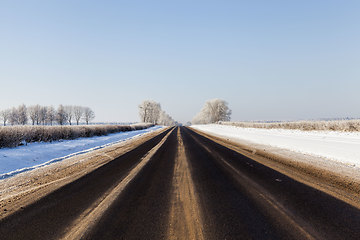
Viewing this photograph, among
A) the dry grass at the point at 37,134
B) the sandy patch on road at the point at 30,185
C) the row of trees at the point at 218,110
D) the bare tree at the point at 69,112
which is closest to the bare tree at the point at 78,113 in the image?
the bare tree at the point at 69,112

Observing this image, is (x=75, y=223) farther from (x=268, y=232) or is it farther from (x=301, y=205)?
(x=301, y=205)

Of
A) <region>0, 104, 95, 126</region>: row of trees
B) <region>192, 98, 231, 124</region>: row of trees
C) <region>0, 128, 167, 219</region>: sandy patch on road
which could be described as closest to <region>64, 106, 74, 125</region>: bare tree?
<region>0, 104, 95, 126</region>: row of trees

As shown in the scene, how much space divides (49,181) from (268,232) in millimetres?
5156

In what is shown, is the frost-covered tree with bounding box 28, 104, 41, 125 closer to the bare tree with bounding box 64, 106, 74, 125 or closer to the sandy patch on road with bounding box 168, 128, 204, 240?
the bare tree with bounding box 64, 106, 74, 125

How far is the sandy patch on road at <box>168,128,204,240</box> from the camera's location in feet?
7.32

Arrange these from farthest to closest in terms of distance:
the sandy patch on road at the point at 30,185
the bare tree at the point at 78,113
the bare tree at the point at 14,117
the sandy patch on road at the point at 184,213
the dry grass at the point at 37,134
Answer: the bare tree at the point at 78,113 → the bare tree at the point at 14,117 → the dry grass at the point at 37,134 → the sandy patch on road at the point at 30,185 → the sandy patch on road at the point at 184,213

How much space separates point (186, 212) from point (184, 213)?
0.15 feet

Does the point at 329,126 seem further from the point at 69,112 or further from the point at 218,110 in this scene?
the point at 69,112

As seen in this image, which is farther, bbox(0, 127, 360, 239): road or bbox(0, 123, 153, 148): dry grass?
bbox(0, 123, 153, 148): dry grass

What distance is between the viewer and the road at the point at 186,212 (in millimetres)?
2254

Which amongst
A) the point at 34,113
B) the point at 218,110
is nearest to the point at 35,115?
the point at 34,113

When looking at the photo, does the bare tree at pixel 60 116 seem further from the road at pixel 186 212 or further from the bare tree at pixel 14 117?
the road at pixel 186 212

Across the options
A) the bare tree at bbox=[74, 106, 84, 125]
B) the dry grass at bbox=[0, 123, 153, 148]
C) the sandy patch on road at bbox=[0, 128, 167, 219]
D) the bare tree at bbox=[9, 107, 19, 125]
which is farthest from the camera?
the bare tree at bbox=[74, 106, 84, 125]

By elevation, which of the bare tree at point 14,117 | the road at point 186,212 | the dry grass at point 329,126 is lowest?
the road at point 186,212
